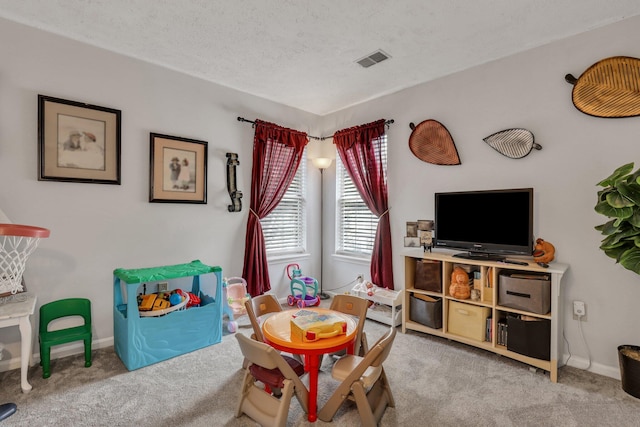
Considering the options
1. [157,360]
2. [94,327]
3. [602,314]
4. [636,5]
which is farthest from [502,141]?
[94,327]

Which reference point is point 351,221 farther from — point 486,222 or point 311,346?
point 311,346

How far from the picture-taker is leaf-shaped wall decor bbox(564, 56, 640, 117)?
2281 millimetres

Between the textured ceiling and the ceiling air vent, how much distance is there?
0.19 ft

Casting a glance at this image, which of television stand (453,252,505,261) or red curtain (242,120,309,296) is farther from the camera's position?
red curtain (242,120,309,296)

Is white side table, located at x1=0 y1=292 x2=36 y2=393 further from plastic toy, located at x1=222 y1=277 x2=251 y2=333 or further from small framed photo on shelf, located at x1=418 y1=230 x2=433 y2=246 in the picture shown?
small framed photo on shelf, located at x1=418 y1=230 x2=433 y2=246

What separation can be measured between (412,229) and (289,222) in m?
1.67

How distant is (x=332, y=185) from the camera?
176 inches

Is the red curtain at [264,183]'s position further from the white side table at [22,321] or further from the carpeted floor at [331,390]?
the white side table at [22,321]

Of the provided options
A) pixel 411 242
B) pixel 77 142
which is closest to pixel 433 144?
pixel 411 242

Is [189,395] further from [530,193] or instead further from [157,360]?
[530,193]

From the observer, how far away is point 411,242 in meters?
3.44

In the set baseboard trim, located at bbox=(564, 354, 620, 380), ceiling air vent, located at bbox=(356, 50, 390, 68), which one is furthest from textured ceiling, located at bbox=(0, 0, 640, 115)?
baseboard trim, located at bbox=(564, 354, 620, 380)

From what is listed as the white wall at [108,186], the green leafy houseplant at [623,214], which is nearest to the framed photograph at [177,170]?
the white wall at [108,186]

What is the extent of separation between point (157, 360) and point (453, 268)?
106 inches
